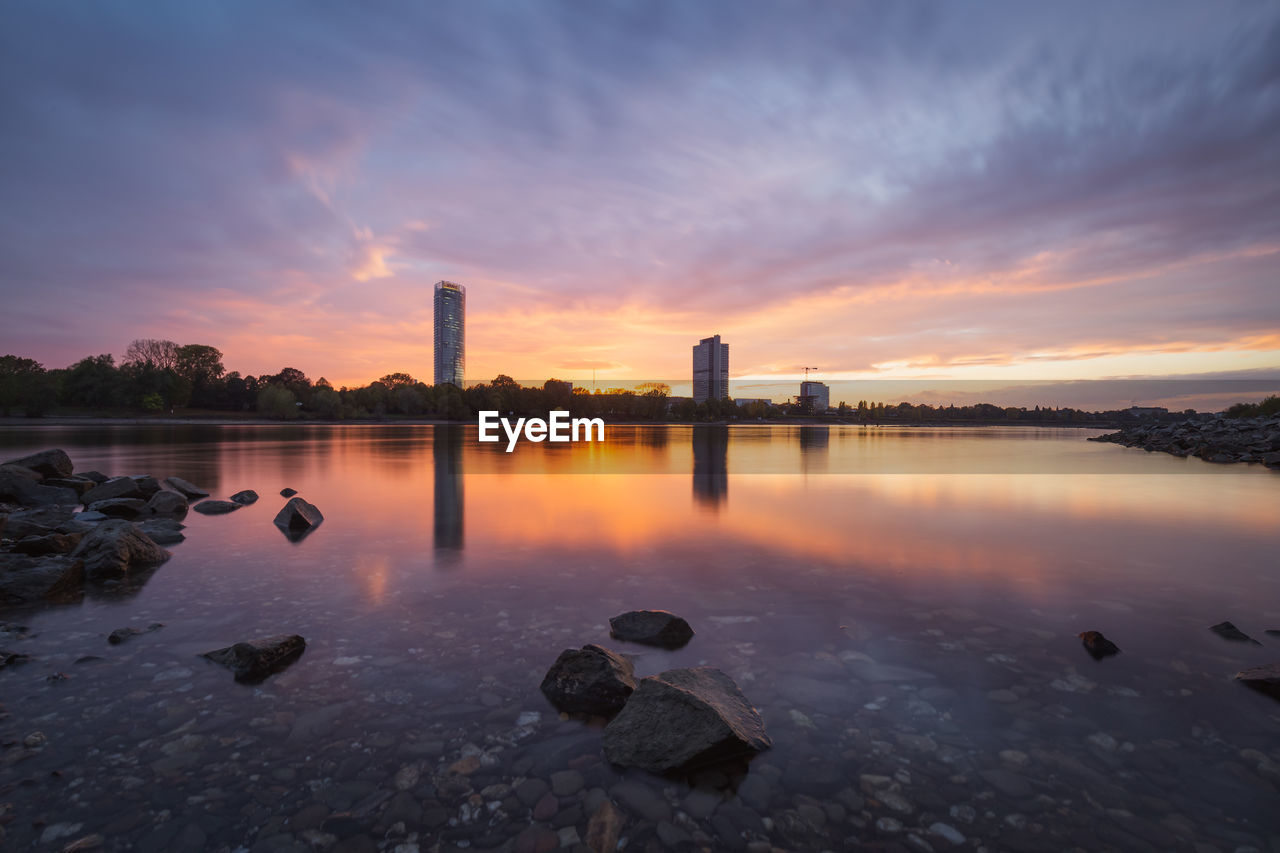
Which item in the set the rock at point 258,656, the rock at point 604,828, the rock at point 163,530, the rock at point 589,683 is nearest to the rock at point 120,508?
the rock at point 163,530

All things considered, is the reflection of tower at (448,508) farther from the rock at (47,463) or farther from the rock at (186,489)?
the rock at (47,463)

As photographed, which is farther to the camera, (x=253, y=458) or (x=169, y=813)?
(x=253, y=458)

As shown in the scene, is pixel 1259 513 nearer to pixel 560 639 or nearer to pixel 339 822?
pixel 560 639

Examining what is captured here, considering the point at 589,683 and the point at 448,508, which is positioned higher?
the point at 589,683

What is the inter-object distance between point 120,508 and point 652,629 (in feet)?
58.0

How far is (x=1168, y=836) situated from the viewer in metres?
4.23

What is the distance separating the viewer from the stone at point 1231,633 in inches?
309

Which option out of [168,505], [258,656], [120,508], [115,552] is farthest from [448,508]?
[258,656]

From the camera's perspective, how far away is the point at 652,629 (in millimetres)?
7891

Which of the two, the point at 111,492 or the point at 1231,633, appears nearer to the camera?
the point at 1231,633

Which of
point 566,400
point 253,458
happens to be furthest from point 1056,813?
point 566,400

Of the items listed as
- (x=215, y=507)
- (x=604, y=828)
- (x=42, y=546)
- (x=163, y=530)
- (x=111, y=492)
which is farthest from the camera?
(x=111, y=492)

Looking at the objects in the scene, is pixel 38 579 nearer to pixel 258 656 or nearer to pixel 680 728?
pixel 258 656

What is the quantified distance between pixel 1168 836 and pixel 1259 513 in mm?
22224
